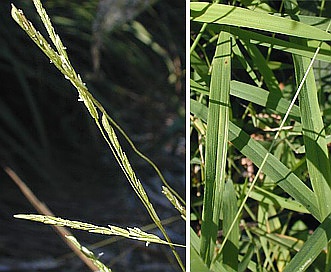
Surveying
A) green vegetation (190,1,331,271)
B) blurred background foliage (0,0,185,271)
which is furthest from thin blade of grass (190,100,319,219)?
blurred background foliage (0,0,185,271)

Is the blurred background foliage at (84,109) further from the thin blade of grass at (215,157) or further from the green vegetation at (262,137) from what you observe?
the thin blade of grass at (215,157)

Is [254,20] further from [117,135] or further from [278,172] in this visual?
[117,135]

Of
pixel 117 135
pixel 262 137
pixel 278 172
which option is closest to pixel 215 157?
pixel 278 172

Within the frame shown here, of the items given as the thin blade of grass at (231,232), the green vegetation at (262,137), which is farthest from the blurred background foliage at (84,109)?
the thin blade of grass at (231,232)

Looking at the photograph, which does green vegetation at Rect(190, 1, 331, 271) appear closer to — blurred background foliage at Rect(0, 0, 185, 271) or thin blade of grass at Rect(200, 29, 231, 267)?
thin blade of grass at Rect(200, 29, 231, 267)

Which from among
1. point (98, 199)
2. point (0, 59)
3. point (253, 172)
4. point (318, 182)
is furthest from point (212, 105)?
point (0, 59)

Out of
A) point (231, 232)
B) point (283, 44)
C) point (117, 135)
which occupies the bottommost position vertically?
point (117, 135)
